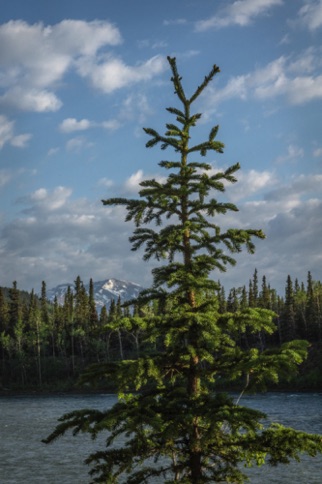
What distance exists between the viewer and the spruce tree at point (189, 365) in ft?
35.2

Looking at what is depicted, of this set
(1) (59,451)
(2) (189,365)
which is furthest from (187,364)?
(1) (59,451)

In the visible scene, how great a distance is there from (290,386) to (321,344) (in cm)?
2015

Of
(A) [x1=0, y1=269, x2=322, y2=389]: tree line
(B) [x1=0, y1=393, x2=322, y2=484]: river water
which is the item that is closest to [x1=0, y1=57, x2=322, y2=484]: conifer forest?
(B) [x1=0, y1=393, x2=322, y2=484]: river water

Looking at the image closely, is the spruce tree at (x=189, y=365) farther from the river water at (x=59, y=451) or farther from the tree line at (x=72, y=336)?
the tree line at (x=72, y=336)

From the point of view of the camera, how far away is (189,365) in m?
12.5

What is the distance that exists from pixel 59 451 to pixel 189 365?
36.1 metres

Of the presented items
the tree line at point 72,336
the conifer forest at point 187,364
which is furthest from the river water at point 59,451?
the tree line at point 72,336

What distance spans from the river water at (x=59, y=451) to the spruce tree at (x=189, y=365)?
23809 millimetres

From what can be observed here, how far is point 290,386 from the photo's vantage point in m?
105

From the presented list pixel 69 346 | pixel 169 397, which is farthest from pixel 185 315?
pixel 69 346

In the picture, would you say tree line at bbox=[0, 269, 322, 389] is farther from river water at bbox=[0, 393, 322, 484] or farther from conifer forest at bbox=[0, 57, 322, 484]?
conifer forest at bbox=[0, 57, 322, 484]

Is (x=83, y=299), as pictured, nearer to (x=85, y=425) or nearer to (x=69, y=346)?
(x=69, y=346)

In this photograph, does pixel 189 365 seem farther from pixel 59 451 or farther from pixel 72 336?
pixel 72 336

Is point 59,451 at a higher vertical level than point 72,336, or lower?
lower
